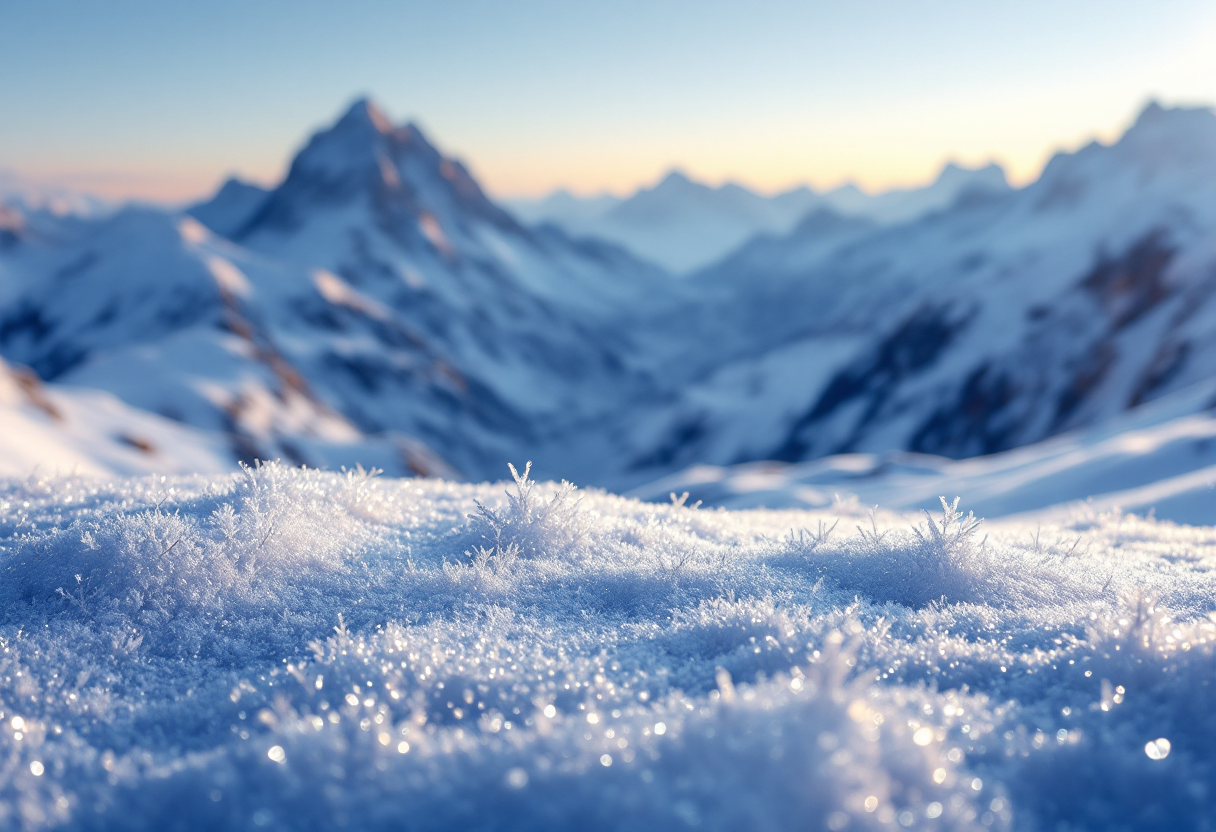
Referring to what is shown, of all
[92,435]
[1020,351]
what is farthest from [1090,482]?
[1020,351]

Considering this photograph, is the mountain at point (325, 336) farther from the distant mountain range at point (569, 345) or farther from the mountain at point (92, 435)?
the mountain at point (92, 435)

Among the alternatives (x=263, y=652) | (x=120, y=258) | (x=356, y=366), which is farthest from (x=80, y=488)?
(x=120, y=258)

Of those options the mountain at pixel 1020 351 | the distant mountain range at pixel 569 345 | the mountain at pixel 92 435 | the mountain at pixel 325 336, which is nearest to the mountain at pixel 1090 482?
the mountain at pixel 92 435

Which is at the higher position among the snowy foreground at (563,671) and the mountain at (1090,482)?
the snowy foreground at (563,671)

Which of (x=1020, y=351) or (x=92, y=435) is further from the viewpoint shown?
(x=1020, y=351)

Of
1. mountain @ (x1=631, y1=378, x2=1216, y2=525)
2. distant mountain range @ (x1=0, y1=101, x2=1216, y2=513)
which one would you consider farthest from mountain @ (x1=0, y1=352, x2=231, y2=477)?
mountain @ (x1=631, y1=378, x2=1216, y2=525)

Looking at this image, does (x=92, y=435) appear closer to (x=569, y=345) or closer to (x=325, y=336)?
(x=325, y=336)

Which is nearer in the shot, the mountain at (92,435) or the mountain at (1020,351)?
the mountain at (92,435)
